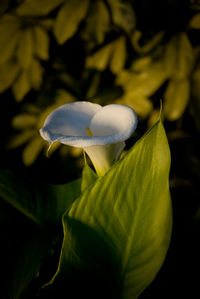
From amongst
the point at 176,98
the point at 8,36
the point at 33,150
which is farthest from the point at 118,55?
the point at 33,150

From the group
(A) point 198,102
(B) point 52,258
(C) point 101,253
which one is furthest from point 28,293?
(A) point 198,102

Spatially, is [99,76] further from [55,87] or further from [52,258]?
[52,258]

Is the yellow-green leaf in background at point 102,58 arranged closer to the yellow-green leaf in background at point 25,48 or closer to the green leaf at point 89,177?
the yellow-green leaf in background at point 25,48

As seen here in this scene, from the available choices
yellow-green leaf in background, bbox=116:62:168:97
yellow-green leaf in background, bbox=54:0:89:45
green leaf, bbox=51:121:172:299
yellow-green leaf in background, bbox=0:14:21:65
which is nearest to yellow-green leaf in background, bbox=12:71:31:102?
yellow-green leaf in background, bbox=0:14:21:65

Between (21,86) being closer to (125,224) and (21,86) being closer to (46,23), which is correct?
(46,23)

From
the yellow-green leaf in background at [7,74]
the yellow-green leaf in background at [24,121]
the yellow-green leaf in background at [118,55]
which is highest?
the yellow-green leaf in background at [7,74]

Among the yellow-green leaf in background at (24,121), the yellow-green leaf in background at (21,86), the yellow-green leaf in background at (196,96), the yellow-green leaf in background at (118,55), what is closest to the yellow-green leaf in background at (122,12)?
the yellow-green leaf in background at (118,55)

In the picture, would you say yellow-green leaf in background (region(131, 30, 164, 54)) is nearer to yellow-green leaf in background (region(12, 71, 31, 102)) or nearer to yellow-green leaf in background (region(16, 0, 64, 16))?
yellow-green leaf in background (region(16, 0, 64, 16))
